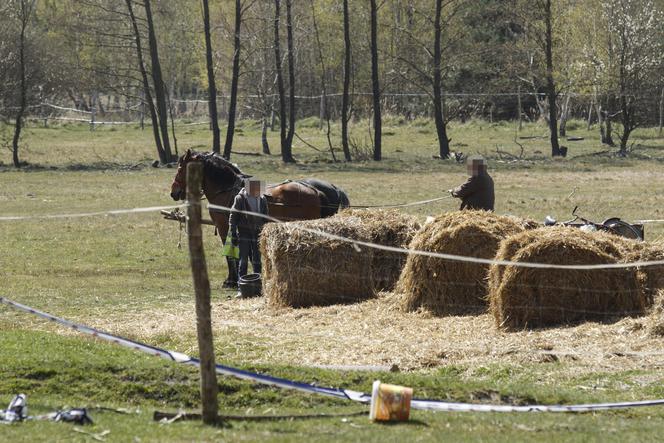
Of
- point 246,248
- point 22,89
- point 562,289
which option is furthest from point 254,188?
point 22,89

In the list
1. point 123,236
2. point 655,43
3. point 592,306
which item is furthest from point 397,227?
point 655,43

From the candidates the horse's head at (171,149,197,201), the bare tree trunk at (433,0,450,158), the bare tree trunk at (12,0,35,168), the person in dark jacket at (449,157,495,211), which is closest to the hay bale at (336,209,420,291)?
the person in dark jacket at (449,157,495,211)

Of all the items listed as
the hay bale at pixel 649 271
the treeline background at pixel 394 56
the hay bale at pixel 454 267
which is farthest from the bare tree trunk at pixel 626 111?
the hay bale at pixel 649 271

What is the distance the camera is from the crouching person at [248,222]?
661 inches

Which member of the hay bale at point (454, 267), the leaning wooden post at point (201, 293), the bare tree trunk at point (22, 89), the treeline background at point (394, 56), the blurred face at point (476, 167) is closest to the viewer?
the leaning wooden post at point (201, 293)

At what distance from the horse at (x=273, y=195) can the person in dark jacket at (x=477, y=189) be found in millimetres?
2917

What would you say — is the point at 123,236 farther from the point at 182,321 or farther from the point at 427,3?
the point at 427,3

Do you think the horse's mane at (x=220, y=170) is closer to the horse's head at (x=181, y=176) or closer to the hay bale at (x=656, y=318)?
the horse's head at (x=181, y=176)

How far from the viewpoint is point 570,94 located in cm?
5712

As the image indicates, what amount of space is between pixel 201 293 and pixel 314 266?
6.99 metres

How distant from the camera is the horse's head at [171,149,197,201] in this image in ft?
61.3

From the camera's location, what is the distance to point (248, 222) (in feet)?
55.8

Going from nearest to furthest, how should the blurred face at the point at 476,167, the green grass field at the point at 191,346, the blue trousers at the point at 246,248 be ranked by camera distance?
the green grass field at the point at 191,346 → the blurred face at the point at 476,167 → the blue trousers at the point at 246,248

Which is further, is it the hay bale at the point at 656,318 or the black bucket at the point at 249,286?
the black bucket at the point at 249,286
